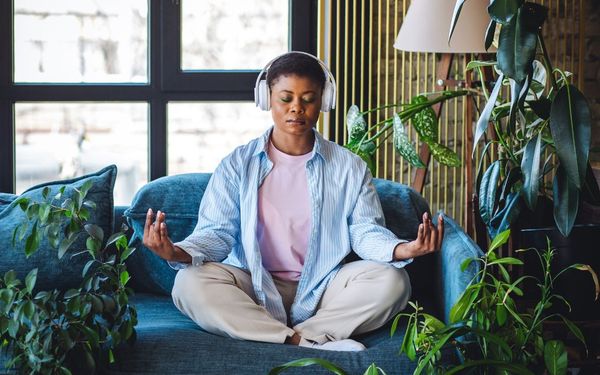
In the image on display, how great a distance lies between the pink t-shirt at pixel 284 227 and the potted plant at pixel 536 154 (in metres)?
0.56

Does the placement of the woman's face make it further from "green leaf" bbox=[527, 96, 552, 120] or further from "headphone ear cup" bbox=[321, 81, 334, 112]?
"green leaf" bbox=[527, 96, 552, 120]

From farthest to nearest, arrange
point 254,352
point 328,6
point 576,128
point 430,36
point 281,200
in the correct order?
point 328,6, point 430,36, point 281,200, point 576,128, point 254,352

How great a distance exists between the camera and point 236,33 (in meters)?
4.32

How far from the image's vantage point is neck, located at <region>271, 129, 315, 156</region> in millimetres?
2881

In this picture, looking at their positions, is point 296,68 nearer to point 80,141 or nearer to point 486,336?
point 486,336

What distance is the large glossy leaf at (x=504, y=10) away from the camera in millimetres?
2580

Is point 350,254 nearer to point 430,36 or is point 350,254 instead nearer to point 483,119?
point 483,119

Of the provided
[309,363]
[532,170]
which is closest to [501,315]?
[309,363]

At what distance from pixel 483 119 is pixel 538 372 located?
0.77m

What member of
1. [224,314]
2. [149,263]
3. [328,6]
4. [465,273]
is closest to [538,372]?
[465,273]

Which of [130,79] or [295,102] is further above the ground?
[130,79]

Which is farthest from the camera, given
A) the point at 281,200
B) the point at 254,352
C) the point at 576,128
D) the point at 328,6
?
the point at 328,6

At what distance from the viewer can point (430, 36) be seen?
3586mm

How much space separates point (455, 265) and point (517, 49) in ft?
2.01
